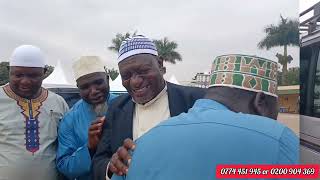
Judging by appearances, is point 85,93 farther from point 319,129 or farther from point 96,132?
point 319,129

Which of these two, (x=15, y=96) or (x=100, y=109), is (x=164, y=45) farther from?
(x=15, y=96)

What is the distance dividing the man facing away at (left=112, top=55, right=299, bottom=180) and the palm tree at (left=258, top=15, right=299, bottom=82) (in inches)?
7.8

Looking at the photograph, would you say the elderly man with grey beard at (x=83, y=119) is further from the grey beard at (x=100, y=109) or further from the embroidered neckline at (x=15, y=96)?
the embroidered neckline at (x=15, y=96)

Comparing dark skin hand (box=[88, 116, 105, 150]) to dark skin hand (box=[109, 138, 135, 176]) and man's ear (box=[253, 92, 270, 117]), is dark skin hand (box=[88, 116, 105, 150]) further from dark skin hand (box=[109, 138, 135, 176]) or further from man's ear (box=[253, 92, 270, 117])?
man's ear (box=[253, 92, 270, 117])

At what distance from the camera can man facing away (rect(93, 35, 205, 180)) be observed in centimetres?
188

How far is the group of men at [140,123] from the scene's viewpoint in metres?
0.98

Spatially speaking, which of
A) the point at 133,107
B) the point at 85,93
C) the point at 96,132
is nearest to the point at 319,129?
the point at 133,107

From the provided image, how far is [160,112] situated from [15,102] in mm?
1057

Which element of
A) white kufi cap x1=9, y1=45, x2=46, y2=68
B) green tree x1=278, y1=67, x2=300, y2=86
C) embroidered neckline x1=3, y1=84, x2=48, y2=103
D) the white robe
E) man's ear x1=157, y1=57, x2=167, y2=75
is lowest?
the white robe

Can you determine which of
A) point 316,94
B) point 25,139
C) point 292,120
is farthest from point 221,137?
point 25,139

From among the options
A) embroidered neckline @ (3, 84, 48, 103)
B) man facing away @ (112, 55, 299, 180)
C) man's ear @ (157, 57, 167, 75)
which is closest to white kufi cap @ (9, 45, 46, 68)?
embroidered neckline @ (3, 84, 48, 103)

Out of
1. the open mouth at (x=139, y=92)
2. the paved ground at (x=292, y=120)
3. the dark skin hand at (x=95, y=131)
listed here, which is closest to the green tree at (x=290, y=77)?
the paved ground at (x=292, y=120)

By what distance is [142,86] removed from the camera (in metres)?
1.94

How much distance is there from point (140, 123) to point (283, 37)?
2.61ft
